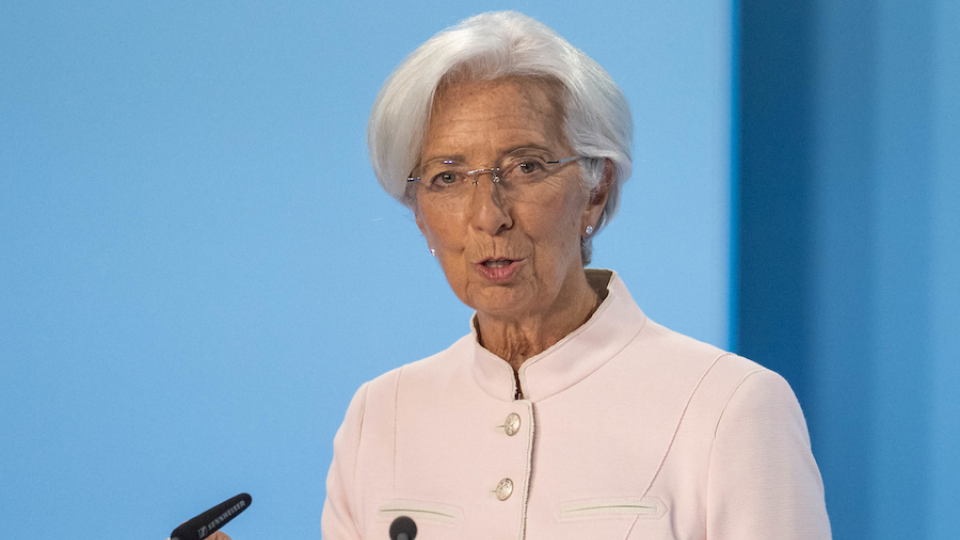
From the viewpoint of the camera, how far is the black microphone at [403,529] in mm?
1401

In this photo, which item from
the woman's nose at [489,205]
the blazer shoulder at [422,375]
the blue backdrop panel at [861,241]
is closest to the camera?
the woman's nose at [489,205]

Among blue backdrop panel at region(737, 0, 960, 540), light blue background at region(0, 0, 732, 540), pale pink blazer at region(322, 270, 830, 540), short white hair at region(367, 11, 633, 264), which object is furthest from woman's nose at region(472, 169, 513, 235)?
blue backdrop panel at region(737, 0, 960, 540)

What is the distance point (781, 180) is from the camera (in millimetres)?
2578

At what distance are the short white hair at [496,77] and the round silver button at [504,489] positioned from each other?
0.48 metres

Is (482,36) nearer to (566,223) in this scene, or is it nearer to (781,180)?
(566,223)

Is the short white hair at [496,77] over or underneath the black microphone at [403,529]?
over

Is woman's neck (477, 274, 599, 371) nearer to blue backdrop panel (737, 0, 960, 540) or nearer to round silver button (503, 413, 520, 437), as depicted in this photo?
round silver button (503, 413, 520, 437)

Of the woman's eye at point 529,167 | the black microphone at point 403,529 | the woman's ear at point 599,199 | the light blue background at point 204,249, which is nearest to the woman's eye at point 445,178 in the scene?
the woman's eye at point 529,167

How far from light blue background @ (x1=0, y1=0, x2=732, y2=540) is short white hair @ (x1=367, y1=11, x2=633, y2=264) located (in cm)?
96

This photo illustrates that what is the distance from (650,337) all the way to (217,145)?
138cm

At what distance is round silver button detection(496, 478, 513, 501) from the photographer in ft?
4.48

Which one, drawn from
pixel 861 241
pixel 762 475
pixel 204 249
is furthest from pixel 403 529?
pixel 861 241

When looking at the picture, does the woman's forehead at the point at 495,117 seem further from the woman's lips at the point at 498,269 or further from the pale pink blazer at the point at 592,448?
the pale pink blazer at the point at 592,448

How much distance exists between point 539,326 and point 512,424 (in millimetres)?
164
